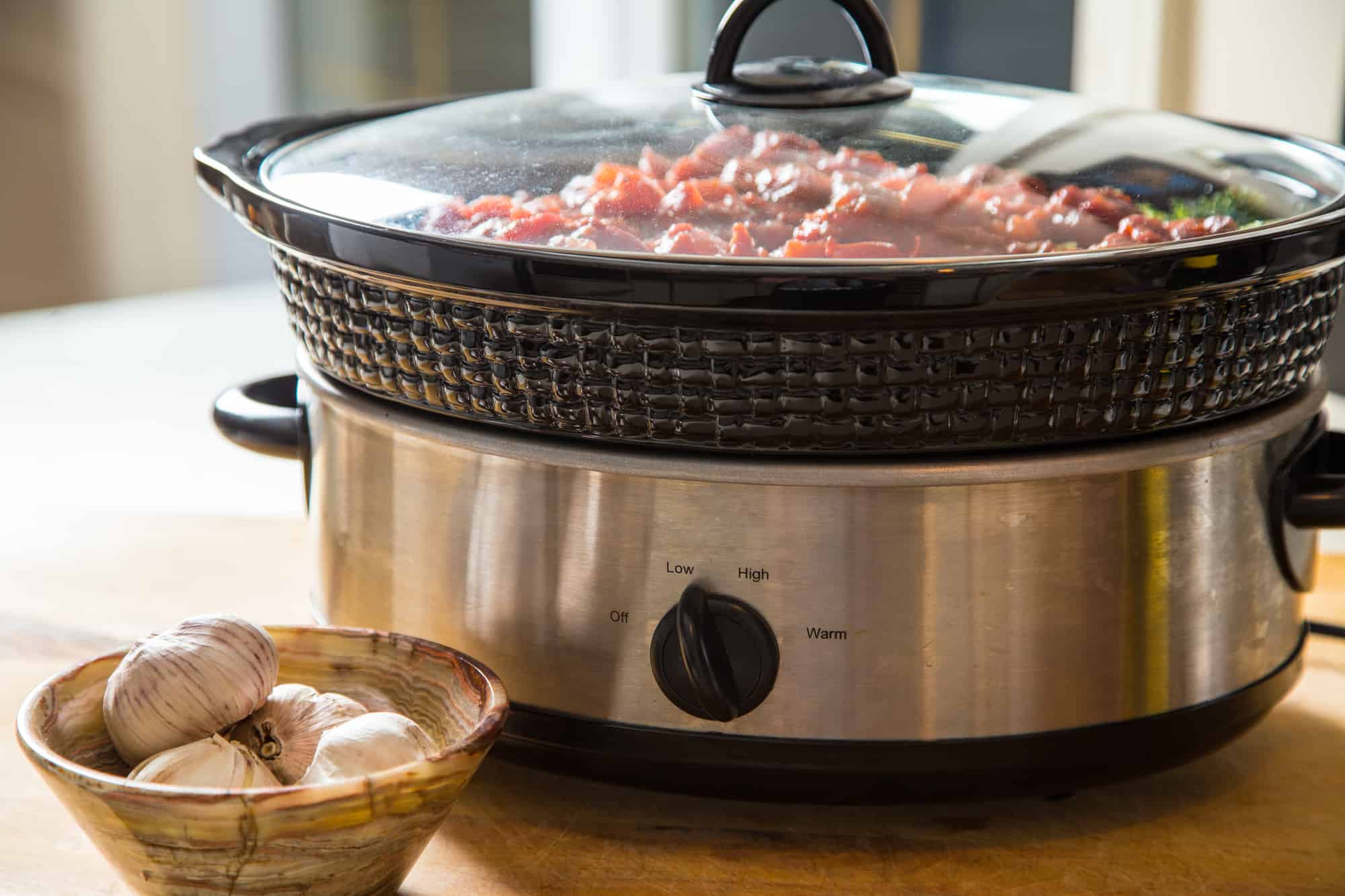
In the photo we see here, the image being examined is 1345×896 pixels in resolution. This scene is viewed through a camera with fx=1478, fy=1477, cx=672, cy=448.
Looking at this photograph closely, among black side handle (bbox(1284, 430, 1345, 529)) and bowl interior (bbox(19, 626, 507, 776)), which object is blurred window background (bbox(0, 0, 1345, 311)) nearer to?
black side handle (bbox(1284, 430, 1345, 529))

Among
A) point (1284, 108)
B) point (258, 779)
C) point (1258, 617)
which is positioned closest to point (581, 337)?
point (258, 779)

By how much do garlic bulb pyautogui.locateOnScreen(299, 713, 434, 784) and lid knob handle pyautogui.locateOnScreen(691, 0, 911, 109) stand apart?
0.39 metres

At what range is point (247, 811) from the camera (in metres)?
0.56

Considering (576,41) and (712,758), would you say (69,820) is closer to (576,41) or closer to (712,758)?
(712,758)

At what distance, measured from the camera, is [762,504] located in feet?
2.16

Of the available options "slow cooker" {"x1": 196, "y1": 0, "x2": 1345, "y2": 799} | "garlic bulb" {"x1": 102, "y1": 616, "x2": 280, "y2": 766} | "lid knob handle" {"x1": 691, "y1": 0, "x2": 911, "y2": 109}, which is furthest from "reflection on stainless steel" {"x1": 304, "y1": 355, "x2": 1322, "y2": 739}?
"lid knob handle" {"x1": 691, "y1": 0, "x2": 911, "y2": 109}

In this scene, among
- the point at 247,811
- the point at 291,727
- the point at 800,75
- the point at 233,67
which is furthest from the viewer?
the point at 233,67

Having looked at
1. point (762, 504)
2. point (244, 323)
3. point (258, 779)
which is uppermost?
point (762, 504)

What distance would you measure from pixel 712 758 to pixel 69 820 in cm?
34

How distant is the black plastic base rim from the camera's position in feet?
2.24

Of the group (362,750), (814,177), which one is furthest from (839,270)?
(362,750)

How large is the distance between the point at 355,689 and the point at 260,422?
0.22m

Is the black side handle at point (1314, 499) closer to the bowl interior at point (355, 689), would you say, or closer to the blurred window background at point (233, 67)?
the bowl interior at point (355, 689)

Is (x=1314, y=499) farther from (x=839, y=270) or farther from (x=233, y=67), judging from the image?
(x=233, y=67)
